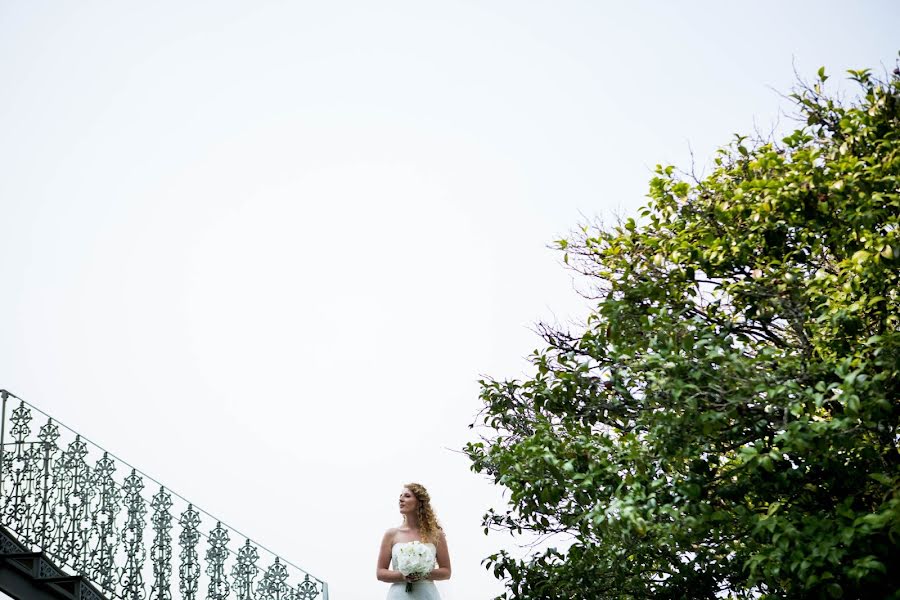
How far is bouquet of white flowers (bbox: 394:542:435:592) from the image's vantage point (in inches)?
263

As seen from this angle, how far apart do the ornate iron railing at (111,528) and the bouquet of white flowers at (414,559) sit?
0.57m

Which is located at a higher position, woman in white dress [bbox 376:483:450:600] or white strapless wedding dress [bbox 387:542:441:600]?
woman in white dress [bbox 376:483:450:600]

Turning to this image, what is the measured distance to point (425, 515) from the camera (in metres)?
6.93

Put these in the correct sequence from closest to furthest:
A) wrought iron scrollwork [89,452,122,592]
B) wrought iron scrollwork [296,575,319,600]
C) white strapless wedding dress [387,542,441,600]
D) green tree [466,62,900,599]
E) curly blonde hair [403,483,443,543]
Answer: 1. green tree [466,62,900,599]
2. wrought iron scrollwork [89,452,122,592]
3. wrought iron scrollwork [296,575,319,600]
4. white strapless wedding dress [387,542,441,600]
5. curly blonde hair [403,483,443,543]

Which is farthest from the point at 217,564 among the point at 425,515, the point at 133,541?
the point at 425,515

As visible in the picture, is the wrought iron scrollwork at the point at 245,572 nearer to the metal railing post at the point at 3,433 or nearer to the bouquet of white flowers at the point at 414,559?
the bouquet of white flowers at the point at 414,559

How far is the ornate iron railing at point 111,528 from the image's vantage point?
21.2 feet

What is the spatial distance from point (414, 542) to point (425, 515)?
0.77 feet

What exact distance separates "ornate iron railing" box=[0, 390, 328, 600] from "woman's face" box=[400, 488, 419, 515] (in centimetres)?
80

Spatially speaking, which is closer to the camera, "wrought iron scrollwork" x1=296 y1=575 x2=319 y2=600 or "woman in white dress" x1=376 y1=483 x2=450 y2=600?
"wrought iron scrollwork" x1=296 y1=575 x2=319 y2=600

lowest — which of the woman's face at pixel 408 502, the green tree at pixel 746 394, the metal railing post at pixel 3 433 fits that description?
the green tree at pixel 746 394

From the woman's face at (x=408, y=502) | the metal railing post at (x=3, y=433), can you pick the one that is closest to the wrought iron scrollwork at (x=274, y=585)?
the woman's face at (x=408, y=502)

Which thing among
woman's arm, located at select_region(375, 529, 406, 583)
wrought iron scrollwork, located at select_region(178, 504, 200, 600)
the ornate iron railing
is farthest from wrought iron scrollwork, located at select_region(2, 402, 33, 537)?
woman's arm, located at select_region(375, 529, 406, 583)

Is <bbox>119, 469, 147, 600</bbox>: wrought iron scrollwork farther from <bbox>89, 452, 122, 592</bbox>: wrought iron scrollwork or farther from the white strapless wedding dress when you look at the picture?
the white strapless wedding dress
